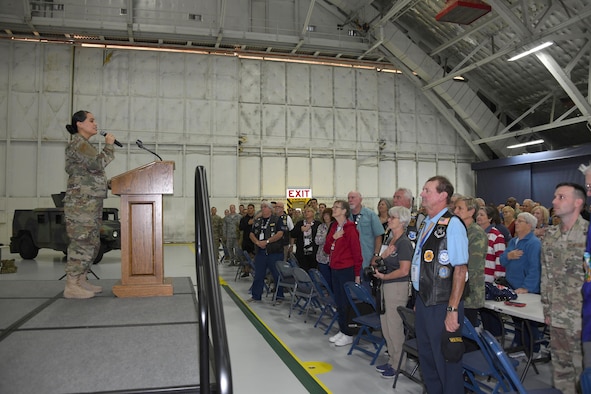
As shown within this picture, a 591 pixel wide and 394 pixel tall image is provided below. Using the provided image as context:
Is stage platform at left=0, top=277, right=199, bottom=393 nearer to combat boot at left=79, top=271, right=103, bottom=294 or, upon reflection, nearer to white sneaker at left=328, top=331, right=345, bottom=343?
combat boot at left=79, top=271, right=103, bottom=294

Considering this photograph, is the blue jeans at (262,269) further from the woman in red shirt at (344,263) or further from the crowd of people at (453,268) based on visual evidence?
the woman in red shirt at (344,263)

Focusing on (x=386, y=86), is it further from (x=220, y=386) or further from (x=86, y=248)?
(x=220, y=386)

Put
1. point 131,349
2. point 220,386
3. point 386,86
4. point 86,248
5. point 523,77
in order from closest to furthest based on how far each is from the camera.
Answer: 1. point 220,386
2. point 131,349
3. point 86,248
4. point 523,77
5. point 386,86

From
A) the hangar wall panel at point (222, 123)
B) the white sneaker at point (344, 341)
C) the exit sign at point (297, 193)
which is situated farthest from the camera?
the exit sign at point (297, 193)

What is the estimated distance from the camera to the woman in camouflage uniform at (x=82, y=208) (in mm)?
3330

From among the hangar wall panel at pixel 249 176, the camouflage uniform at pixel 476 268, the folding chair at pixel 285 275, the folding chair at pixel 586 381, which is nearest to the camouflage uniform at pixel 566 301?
the camouflage uniform at pixel 476 268

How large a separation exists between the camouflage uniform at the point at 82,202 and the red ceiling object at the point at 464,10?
11530 mm

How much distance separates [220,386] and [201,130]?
16849mm

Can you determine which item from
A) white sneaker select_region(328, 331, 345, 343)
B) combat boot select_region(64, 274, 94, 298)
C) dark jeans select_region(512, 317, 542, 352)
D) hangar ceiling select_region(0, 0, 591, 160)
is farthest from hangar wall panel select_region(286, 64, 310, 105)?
combat boot select_region(64, 274, 94, 298)

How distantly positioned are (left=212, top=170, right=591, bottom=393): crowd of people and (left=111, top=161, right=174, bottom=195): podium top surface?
79.7 inches

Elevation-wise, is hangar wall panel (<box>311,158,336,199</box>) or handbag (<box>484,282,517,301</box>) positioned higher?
hangar wall panel (<box>311,158,336,199</box>)

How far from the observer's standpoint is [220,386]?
124cm

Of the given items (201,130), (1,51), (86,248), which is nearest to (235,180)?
(201,130)

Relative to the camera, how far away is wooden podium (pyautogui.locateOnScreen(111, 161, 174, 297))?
132 inches
